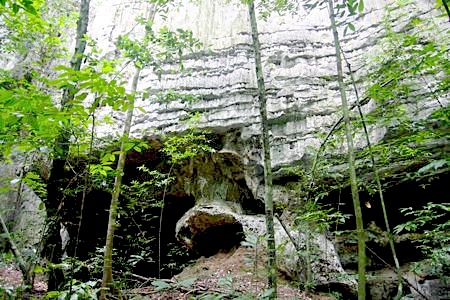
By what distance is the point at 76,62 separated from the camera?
344 centimetres

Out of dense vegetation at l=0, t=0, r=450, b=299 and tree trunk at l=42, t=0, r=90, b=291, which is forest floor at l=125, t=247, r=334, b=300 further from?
tree trunk at l=42, t=0, r=90, b=291

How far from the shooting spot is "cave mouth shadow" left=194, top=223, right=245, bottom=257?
8.62 meters

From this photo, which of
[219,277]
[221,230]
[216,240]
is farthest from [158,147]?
[219,277]

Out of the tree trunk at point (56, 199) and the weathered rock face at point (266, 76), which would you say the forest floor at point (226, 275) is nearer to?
the tree trunk at point (56, 199)

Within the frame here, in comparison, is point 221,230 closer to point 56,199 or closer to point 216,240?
point 216,240

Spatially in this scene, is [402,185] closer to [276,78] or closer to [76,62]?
[276,78]

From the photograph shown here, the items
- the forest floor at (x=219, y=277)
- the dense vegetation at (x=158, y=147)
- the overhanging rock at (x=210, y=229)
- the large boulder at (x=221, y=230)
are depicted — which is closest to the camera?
the dense vegetation at (x=158, y=147)

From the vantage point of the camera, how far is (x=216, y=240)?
8969 millimetres

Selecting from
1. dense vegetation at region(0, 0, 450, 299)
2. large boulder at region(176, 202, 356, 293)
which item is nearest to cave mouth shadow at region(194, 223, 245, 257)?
large boulder at region(176, 202, 356, 293)

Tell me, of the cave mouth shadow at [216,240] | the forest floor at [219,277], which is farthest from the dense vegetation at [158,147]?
the cave mouth shadow at [216,240]

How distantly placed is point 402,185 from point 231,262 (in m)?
4.63

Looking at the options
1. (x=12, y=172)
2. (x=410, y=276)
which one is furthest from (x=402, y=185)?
(x=12, y=172)

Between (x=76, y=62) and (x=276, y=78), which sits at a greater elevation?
(x=276, y=78)

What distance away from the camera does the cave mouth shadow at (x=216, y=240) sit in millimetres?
Result: 8617
